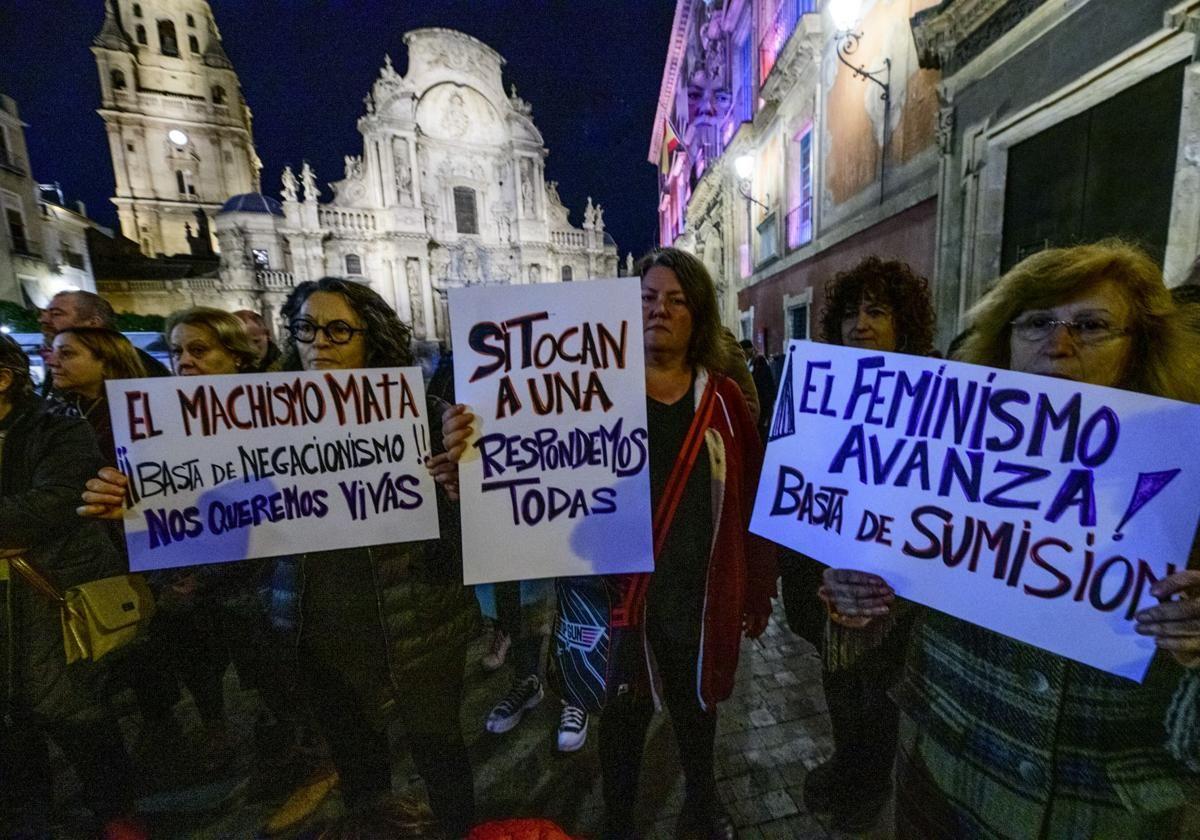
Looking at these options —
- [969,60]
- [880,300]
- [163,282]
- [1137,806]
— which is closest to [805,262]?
[969,60]

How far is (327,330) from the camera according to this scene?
1.66m

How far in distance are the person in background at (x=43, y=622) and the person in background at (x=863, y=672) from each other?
8.76 feet

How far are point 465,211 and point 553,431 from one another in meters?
38.4

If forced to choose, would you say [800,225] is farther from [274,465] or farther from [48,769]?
[48,769]

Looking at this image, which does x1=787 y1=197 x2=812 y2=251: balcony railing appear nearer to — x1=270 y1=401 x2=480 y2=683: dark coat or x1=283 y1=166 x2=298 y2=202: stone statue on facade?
x1=270 y1=401 x2=480 y2=683: dark coat

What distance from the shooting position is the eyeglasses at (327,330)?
1.65 metres

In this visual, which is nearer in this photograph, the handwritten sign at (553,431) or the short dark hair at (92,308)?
the handwritten sign at (553,431)

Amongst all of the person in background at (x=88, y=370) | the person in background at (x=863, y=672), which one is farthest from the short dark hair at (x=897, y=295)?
the person in background at (x=88, y=370)

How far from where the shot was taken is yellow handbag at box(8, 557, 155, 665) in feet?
5.67

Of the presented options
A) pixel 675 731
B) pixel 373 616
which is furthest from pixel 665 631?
pixel 373 616

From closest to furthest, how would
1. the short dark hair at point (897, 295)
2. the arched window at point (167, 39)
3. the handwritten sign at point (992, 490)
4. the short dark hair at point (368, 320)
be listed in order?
1. the handwritten sign at point (992, 490)
2. the short dark hair at point (368, 320)
3. the short dark hair at point (897, 295)
4. the arched window at point (167, 39)

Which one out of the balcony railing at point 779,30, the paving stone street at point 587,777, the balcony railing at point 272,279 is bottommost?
the paving stone street at point 587,777

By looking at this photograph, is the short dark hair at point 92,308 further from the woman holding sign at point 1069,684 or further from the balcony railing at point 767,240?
the balcony railing at point 767,240

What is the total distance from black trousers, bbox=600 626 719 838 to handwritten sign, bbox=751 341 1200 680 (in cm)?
61
